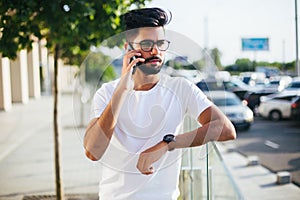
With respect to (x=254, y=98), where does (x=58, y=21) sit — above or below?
above

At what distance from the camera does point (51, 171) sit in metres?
6.93

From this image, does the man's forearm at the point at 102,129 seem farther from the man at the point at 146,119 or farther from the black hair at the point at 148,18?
the black hair at the point at 148,18

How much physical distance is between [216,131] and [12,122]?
12818 millimetres

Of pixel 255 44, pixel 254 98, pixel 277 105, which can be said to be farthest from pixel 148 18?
pixel 254 98

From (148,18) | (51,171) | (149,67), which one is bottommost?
(51,171)

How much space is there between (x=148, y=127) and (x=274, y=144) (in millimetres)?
8924

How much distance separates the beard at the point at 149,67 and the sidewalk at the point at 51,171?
110 inches

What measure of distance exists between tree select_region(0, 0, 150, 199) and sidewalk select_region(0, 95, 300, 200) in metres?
0.68

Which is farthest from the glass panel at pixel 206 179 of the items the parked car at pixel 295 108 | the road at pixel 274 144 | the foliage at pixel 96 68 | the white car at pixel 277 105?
the white car at pixel 277 105

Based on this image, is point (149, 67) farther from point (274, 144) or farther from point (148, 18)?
point (274, 144)

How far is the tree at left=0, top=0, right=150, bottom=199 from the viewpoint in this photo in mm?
3016

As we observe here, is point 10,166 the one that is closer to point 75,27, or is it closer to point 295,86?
point 75,27

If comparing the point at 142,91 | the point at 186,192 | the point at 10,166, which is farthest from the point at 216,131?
the point at 10,166

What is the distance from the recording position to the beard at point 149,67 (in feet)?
4.31
